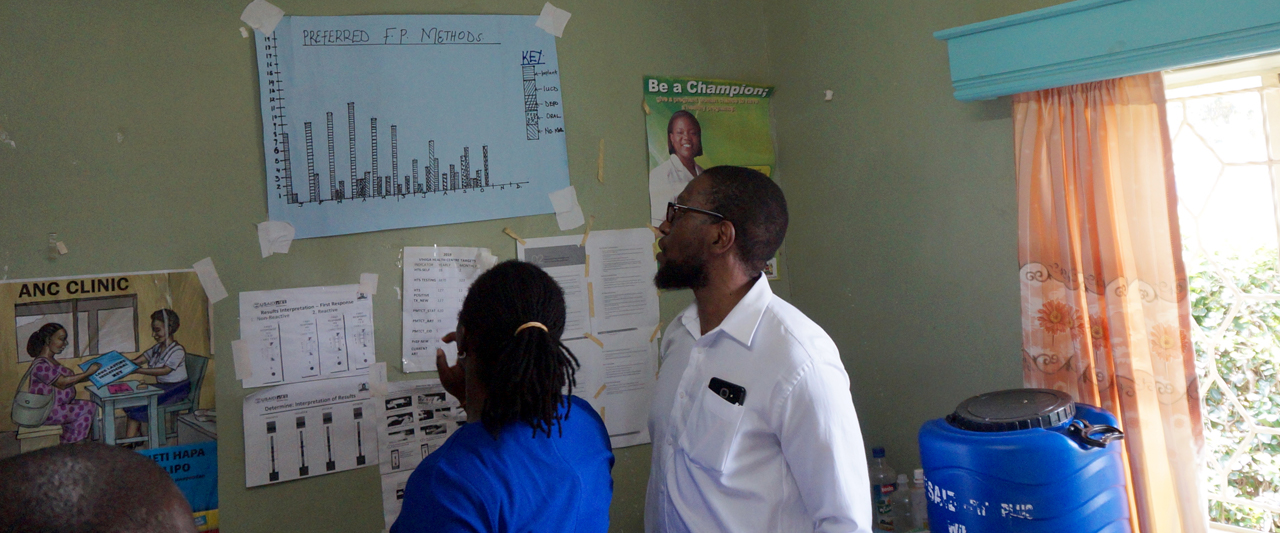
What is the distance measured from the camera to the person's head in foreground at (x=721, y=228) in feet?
4.97

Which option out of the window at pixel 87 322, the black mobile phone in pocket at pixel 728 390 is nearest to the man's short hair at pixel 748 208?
the black mobile phone in pocket at pixel 728 390

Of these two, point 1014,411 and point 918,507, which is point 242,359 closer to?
point 1014,411

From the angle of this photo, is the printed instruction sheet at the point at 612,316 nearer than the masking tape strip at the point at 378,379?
No

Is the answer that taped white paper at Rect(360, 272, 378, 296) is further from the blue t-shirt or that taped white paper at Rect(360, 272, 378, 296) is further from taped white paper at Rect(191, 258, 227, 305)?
the blue t-shirt

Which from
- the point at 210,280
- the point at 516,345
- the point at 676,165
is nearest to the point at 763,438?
the point at 516,345

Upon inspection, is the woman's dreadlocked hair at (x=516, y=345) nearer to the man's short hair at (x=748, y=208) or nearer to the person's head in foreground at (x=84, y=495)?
the man's short hair at (x=748, y=208)

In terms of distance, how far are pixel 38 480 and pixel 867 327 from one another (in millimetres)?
2004

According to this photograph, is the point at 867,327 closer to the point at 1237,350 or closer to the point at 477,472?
the point at 1237,350

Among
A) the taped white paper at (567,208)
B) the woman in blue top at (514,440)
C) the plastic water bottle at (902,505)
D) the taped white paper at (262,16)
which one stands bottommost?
the plastic water bottle at (902,505)

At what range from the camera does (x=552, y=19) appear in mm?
2055

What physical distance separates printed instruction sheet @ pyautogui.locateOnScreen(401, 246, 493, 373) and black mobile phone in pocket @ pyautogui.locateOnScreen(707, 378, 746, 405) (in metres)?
0.71

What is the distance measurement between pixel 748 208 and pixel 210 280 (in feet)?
3.78

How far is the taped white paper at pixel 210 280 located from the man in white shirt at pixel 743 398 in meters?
0.95

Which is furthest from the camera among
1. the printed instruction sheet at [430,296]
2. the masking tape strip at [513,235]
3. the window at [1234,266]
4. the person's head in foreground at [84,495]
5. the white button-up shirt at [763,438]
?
the masking tape strip at [513,235]
